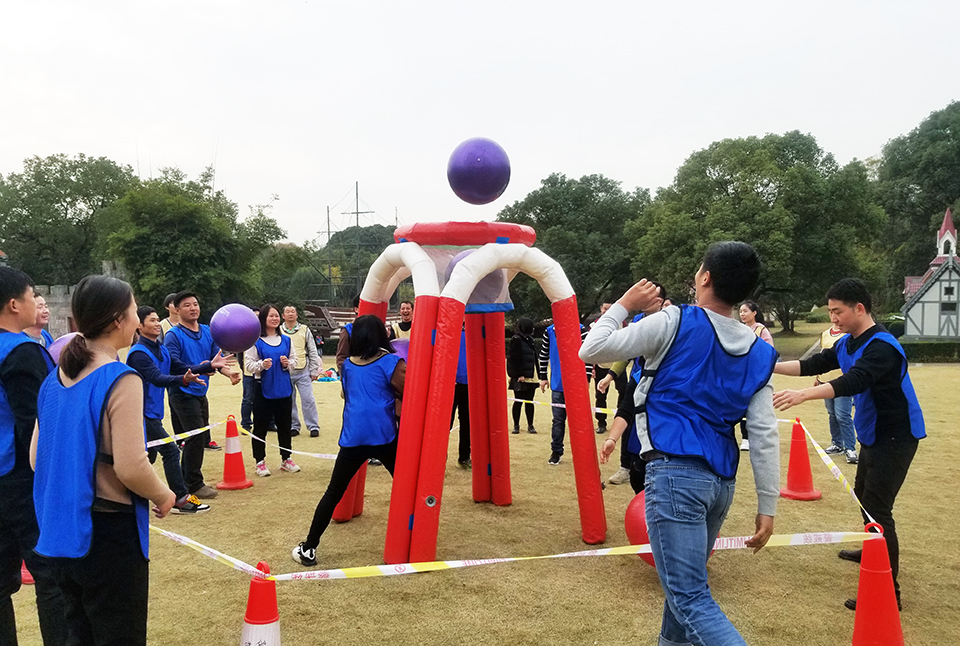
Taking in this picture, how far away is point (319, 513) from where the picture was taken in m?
4.83

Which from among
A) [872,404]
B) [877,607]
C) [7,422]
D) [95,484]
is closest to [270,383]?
[7,422]

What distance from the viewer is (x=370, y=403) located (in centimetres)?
490

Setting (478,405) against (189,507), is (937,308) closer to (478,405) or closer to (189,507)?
(478,405)

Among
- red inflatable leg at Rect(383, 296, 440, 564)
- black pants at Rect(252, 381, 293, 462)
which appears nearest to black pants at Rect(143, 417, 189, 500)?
black pants at Rect(252, 381, 293, 462)

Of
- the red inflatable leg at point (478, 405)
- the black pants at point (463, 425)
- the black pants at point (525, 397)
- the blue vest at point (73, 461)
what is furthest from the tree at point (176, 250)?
the blue vest at point (73, 461)

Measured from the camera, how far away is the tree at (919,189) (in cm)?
4350

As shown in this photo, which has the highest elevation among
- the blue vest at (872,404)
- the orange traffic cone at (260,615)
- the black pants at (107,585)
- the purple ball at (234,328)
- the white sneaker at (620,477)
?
the purple ball at (234,328)

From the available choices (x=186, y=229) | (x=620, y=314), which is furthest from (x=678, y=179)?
(x=620, y=314)

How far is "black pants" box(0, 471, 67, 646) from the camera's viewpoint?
3021 millimetres

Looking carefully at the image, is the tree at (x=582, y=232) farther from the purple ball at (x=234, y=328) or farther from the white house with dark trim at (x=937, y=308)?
the purple ball at (x=234, y=328)

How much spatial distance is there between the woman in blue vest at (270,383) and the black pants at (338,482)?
2767 mm

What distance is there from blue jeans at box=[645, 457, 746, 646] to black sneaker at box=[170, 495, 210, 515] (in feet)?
16.8

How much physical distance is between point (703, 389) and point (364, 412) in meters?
2.83

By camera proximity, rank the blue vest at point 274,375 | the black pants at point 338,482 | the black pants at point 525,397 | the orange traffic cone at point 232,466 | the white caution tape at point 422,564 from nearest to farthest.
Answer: the white caution tape at point 422,564 → the black pants at point 338,482 → the orange traffic cone at point 232,466 → the blue vest at point 274,375 → the black pants at point 525,397
